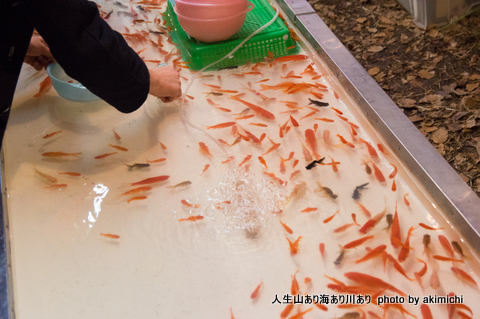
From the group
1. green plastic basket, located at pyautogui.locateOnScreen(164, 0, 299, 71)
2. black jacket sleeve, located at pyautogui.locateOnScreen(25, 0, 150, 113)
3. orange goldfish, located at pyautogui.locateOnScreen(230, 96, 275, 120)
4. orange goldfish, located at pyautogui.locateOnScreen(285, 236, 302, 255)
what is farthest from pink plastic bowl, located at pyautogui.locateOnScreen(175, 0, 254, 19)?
orange goldfish, located at pyautogui.locateOnScreen(285, 236, 302, 255)

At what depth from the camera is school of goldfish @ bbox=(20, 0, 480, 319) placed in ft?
3.68

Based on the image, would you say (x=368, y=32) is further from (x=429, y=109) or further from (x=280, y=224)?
(x=280, y=224)

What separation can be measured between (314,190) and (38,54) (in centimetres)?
126

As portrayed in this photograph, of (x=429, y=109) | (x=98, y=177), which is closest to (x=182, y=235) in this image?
(x=98, y=177)

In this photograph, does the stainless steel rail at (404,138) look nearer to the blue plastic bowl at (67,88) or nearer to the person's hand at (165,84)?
the person's hand at (165,84)

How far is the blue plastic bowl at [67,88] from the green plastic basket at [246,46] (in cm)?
50

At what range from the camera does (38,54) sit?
162 cm

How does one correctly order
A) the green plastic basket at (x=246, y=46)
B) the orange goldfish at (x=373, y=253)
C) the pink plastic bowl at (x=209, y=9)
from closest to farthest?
the orange goldfish at (x=373, y=253)
the pink plastic bowl at (x=209, y=9)
the green plastic basket at (x=246, y=46)

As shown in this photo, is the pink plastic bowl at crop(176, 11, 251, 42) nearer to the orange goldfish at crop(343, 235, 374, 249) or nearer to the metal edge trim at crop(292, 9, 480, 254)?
the metal edge trim at crop(292, 9, 480, 254)

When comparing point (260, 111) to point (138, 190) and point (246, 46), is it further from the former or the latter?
point (138, 190)

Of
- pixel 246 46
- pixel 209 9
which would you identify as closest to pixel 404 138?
pixel 246 46

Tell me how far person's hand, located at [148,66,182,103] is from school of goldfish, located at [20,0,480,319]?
0.51ft

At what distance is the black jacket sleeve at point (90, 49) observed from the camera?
1.10m

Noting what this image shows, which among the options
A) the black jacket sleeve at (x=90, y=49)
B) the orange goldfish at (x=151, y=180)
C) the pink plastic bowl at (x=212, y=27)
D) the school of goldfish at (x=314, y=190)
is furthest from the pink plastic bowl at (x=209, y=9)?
the orange goldfish at (x=151, y=180)
